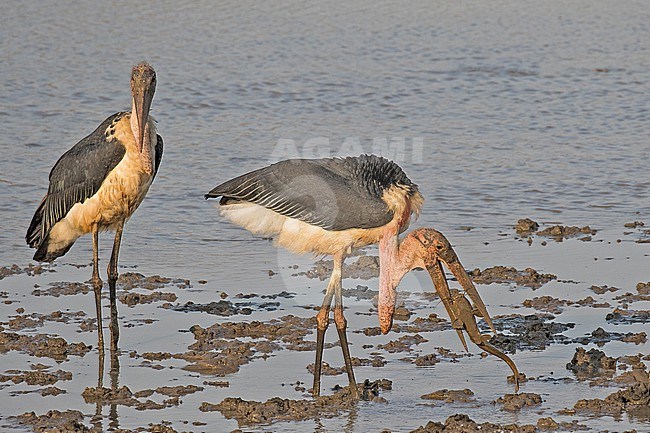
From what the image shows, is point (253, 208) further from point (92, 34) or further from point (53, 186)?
point (92, 34)

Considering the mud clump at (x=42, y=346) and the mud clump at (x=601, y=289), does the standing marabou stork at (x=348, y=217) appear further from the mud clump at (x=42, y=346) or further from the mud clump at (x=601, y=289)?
the mud clump at (x=601, y=289)

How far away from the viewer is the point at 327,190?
723 centimetres

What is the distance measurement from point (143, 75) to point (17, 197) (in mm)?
3833

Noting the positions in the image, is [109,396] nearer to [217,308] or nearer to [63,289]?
[217,308]

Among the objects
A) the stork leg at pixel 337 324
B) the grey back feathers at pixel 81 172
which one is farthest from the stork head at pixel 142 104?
the stork leg at pixel 337 324

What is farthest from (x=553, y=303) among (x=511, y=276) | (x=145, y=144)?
(x=145, y=144)

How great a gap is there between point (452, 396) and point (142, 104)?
265 centimetres

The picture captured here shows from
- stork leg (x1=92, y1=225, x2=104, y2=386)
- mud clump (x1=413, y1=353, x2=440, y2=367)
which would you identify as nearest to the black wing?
stork leg (x1=92, y1=225, x2=104, y2=386)

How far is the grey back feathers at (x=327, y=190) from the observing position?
715cm

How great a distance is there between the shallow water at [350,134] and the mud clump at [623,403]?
128mm

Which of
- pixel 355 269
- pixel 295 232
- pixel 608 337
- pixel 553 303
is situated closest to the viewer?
pixel 295 232

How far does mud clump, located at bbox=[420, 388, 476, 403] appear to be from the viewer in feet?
22.4

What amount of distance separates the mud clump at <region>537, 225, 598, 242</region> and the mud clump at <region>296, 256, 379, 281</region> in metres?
1.63

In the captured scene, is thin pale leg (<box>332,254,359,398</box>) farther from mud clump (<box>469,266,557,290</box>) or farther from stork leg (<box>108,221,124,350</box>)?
mud clump (<box>469,266,557,290</box>)
